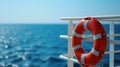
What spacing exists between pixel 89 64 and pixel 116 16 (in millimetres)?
434

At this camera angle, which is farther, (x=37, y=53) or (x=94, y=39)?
(x=37, y=53)

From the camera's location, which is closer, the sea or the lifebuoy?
the lifebuoy

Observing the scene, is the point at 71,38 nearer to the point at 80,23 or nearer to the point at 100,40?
the point at 80,23

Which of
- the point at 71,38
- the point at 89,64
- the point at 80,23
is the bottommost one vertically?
the point at 89,64

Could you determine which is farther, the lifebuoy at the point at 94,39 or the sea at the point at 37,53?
the sea at the point at 37,53

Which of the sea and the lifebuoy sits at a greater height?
the lifebuoy

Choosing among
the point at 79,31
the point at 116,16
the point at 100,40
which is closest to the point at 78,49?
the point at 79,31

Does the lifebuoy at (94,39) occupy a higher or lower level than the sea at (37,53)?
higher

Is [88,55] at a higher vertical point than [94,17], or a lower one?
lower

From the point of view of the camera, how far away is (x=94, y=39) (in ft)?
5.31

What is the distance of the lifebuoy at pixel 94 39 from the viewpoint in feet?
5.18

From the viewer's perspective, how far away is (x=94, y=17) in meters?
1.64

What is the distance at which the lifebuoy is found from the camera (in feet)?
5.18

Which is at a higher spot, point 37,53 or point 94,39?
point 94,39
